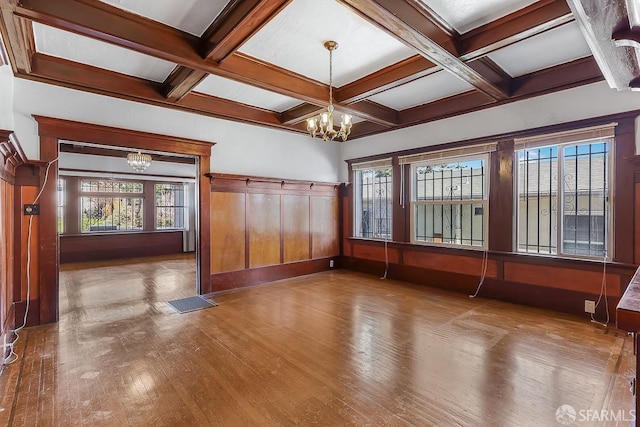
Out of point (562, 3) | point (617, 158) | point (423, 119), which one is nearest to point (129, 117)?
point (423, 119)

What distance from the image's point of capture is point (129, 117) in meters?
4.26

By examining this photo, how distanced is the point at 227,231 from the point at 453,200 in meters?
3.83

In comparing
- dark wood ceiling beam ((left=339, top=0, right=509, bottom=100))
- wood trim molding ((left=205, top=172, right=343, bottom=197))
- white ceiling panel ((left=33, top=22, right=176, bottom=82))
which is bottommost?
wood trim molding ((left=205, top=172, right=343, bottom=197))

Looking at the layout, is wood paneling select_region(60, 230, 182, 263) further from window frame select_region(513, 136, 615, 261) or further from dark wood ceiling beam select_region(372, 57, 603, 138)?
window frame select_region(513, 136, 615, 261)

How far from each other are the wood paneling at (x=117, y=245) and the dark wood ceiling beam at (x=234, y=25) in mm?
6740

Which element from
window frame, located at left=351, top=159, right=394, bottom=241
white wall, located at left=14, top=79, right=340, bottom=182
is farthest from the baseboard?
white wall, located at left=14, top=79, right=340, bottom=182

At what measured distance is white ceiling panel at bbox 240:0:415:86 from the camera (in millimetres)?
2660

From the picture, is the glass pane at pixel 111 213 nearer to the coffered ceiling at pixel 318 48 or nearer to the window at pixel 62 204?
the window at pixel 62 204

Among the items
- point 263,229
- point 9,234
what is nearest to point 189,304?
point 263,229

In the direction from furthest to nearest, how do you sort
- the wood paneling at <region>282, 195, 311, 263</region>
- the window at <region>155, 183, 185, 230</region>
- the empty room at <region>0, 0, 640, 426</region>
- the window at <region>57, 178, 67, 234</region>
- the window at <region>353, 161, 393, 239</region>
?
the window at <region>155, 183, 185, 230</region>, the window at <region>57, 178, 67, 234</region>, the window at <region>353, 161, 393, 239</region>, the wood paneling at <region>282, 195, 311, 263</region>, the empty room at <region>0, 0, 640, 426</region>

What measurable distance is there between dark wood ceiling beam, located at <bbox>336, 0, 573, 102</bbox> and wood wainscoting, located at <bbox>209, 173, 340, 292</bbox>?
105 inches

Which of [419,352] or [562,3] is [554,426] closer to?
[419,352]

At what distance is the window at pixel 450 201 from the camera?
4812 mm

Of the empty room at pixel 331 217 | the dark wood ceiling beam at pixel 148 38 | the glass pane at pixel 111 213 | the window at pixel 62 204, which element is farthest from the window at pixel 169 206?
the dark wood ceiling beam at pixel 148 38
